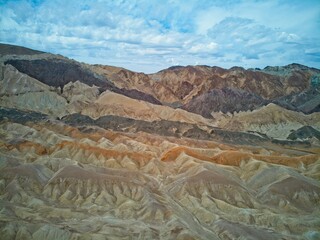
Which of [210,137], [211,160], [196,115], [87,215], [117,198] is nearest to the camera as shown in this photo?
[87,215]

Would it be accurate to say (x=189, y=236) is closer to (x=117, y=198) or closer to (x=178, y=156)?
(x=117, y=198)

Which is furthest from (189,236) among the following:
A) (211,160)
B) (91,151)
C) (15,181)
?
(91,151)

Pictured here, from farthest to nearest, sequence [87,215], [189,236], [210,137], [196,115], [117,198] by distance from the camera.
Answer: [196,115], [210,137], [117,198], [87,215], [189,236]

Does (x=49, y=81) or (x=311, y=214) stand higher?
(x=49, y=81)

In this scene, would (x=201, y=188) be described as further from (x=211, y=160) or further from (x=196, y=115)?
(x=196, y=115)

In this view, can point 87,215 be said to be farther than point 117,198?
No

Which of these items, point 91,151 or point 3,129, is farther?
point 3,129

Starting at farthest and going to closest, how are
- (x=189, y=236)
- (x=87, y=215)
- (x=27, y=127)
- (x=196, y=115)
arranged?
1. (x=196, y=115)
2. (x=27, y=127)
3. (x=87, y=215)
4. (x=189, y=236)

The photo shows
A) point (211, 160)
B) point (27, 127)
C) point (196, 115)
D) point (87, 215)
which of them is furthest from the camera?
point (196, 115)

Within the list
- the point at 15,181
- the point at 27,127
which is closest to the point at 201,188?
the point at 15,181
